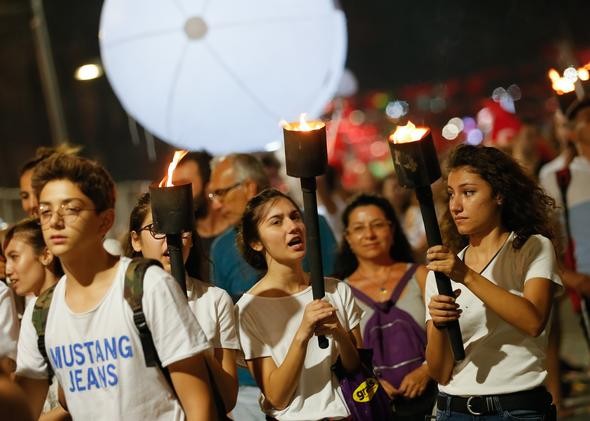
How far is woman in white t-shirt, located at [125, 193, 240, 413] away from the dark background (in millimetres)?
6463

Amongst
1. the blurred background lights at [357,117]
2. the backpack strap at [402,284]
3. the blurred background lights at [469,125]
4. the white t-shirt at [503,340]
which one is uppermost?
the blurred background lights at [357,117]

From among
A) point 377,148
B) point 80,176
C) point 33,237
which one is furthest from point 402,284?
point 377,148

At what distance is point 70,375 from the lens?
13.6 ft

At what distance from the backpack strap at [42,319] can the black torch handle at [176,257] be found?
49 centimetres

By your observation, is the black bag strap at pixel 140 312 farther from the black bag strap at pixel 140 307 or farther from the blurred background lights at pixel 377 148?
the blurred background lights at pixel 377 148

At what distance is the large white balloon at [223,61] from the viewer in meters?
6.73

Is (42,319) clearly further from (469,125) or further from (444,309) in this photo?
(469,125)

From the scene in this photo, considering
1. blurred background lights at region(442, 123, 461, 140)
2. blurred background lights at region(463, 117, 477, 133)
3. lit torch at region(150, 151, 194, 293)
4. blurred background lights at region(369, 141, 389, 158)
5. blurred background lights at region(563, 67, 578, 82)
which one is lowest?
lit torch at region(150, 151, 194, 293)

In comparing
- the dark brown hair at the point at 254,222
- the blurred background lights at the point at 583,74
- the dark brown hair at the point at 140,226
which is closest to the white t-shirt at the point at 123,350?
the dark brown hair at the point at 140,226

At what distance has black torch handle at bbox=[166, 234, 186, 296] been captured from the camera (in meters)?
4.41

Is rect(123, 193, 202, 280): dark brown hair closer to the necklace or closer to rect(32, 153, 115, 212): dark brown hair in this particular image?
rect(32, 153, 115, 212): dark brown hair

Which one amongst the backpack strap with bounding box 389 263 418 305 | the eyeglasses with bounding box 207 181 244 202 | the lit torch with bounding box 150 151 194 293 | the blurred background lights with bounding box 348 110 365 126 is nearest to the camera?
the lit torch with bounding box 150 151 194 293

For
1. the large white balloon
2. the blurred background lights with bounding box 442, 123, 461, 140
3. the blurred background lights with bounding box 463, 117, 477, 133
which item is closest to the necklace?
the large white balloon

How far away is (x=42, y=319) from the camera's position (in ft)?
14.0
